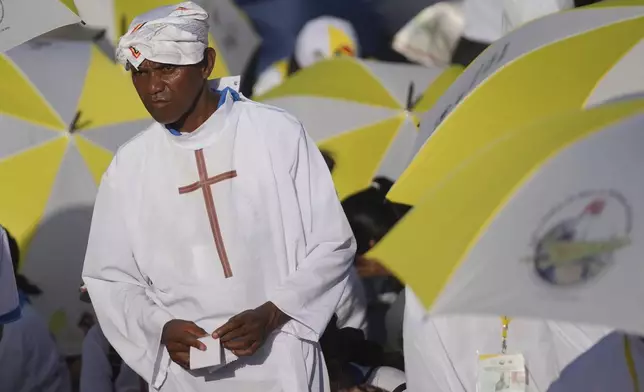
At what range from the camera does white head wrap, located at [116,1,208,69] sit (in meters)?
3.87

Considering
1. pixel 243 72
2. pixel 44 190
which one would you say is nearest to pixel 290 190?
pixel 44 190

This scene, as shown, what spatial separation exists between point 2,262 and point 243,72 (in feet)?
18.0

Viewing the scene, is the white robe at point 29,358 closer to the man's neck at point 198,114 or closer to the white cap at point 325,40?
the man's neck at point 198,114

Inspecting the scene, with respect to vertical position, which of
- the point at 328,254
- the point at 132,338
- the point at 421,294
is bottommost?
the point at 132,338

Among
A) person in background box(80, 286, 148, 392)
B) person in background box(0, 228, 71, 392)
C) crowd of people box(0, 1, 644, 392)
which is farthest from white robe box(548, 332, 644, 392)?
person in background box(0, 228, 71, 392)

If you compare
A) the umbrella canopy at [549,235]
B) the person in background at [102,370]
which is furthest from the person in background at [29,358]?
the umbrella canopy at [549,235]

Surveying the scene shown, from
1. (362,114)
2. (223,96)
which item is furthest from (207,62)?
(362,114)

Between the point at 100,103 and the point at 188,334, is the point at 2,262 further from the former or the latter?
the point at 100,103

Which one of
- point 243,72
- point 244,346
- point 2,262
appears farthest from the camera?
point 243,72

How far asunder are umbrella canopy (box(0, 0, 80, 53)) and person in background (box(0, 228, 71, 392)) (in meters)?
1.17

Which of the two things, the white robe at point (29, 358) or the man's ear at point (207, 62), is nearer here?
the man's ear at point (207, 62)

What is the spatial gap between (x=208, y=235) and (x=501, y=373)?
3.73ft

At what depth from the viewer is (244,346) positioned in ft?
12.3

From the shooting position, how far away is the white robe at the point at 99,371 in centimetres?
564
